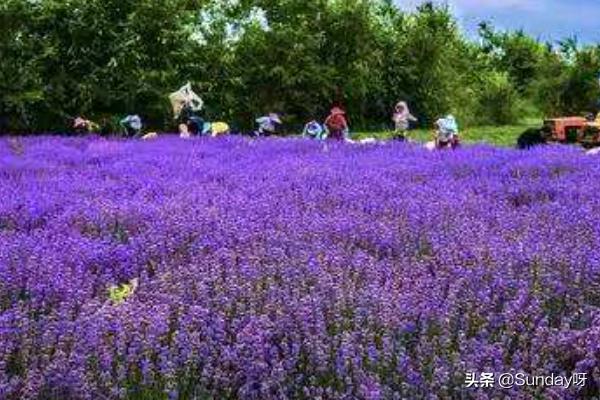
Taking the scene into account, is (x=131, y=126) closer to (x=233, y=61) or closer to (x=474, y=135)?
(x=233, y=61)

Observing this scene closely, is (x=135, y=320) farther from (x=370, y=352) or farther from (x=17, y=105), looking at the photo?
(x=17, y=105)

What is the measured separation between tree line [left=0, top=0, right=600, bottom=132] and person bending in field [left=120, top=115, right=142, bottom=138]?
1252 mm

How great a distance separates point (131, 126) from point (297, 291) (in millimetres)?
15371

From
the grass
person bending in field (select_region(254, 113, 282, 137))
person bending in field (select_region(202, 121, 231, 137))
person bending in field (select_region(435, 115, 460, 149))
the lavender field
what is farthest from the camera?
the grass

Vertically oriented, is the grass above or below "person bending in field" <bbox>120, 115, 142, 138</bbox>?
below

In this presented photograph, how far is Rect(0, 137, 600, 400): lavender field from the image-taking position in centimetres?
310

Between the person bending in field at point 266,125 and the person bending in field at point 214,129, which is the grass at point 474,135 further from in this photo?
the person bending in field at point 214,129

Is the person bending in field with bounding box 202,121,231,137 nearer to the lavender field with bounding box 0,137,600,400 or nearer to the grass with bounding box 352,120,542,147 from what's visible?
the grass with bounding box 352,120,542,147

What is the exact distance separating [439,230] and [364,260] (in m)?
0.91

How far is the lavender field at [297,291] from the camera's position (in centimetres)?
310

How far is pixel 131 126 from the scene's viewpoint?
1878 cm

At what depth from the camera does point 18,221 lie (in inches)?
234

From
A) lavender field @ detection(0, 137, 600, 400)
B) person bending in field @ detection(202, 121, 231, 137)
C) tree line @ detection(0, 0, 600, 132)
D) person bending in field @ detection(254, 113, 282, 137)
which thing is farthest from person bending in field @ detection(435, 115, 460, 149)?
tree line @ detection(0, 0, 600, 132)

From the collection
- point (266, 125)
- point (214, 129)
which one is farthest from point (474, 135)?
point (214, 129)
